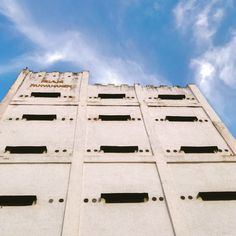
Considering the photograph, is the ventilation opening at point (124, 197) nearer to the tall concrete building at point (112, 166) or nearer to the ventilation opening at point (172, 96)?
the tall concrete building at point (112, 166)

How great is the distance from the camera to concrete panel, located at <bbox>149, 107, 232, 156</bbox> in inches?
369

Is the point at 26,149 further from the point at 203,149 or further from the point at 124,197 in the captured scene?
the point at 203,149

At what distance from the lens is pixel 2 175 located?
781cm

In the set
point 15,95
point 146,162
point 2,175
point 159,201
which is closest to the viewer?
point 159,201

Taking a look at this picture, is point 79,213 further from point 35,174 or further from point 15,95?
point 15,95

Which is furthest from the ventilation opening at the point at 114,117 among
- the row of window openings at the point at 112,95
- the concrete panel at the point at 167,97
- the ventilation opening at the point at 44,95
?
the ventilation opening at the point at 44,95

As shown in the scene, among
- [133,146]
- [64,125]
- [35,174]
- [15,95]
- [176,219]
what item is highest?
[15,95]

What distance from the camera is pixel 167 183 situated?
773cm

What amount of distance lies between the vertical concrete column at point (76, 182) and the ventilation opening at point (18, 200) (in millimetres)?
791

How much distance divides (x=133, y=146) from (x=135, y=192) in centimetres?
193

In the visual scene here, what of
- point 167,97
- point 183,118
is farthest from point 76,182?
point 167,97

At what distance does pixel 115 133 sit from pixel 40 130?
224 cm

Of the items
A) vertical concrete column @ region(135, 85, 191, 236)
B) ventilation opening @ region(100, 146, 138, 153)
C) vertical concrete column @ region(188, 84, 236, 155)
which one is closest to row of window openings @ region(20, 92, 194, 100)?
vertical concrete column @ region(188, 84, 236, 155)

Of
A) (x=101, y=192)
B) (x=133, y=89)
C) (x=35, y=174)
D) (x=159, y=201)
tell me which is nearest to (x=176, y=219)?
(x=159, y=201)
